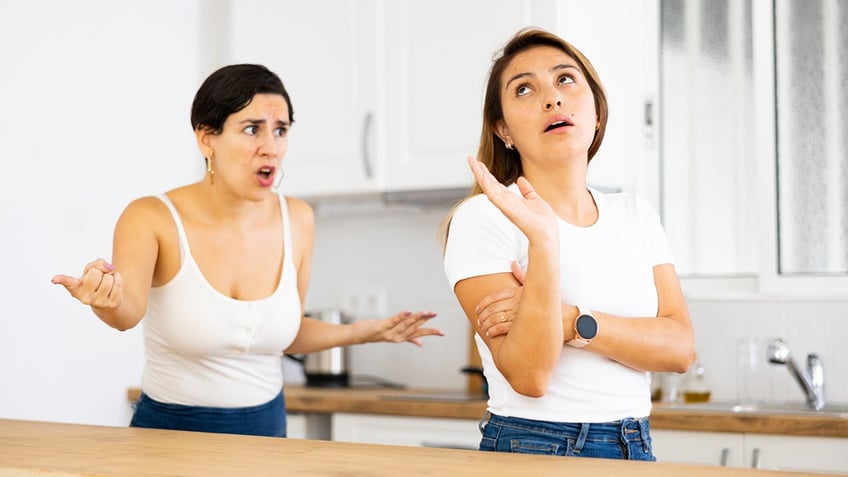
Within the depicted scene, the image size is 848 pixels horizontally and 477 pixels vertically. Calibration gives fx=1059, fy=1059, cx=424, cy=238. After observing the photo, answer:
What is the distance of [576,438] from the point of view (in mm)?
1500

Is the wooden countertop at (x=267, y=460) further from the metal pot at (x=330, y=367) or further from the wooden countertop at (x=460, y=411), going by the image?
the metal pot at (x=330, y=367)

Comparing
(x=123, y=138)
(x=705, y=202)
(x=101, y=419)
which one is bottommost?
(x=101, y=419)

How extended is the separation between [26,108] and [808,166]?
2349 mm

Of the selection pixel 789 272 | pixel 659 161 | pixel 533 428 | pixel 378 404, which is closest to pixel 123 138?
pixel 378 404

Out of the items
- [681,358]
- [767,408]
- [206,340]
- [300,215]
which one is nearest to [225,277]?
[206,340]

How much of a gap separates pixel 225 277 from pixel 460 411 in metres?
0.97

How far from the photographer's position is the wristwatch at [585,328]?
1.49m

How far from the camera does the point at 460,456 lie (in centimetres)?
130

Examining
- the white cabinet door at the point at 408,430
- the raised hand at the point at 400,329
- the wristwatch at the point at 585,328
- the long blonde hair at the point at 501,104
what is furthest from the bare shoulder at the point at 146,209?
the white cabinet door at the point at 408,430

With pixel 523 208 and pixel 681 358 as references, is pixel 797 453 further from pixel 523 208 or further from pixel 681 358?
pixel 523 208

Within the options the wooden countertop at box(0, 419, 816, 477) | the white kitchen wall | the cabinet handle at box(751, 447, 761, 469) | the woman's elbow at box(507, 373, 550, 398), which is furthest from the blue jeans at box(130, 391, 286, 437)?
the white kitchen wall

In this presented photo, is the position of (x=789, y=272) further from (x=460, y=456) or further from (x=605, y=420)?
(x=460, y=456)

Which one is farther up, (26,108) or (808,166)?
(26,108)

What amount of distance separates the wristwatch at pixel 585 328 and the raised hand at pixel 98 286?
0.75 meters
